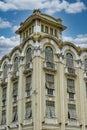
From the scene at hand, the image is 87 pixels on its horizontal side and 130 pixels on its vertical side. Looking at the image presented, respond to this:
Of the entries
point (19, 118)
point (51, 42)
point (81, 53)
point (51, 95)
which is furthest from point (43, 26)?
point (19, 118)

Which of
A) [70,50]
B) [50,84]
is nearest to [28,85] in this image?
[50,84]

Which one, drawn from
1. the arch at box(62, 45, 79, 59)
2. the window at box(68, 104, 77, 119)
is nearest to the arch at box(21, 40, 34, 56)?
the arch at box(62, 45, 79, 59)

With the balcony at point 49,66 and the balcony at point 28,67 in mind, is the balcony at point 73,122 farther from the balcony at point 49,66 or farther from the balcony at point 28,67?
the balcony at point 28,67

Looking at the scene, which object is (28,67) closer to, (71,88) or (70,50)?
(71,88)

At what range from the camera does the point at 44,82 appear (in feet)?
116

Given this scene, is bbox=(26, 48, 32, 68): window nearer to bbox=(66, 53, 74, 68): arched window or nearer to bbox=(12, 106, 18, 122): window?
bbox=(66, 53, 74, 68): arched window

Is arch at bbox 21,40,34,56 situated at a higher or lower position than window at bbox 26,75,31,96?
higher

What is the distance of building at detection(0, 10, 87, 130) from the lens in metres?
34.3

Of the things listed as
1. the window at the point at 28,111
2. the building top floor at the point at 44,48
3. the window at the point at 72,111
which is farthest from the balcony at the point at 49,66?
the window at the point at 72,111

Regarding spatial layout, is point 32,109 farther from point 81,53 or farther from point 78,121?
point 81,53

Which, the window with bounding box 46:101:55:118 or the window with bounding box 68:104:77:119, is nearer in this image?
the window with bounding box 46:101:55:118

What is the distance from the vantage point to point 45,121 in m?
33.3

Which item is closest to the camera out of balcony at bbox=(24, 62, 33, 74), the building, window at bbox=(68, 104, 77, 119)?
the building

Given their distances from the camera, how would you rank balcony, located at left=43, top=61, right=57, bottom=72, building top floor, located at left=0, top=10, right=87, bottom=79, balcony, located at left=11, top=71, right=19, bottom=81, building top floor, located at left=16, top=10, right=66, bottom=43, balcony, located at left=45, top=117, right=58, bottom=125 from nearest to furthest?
balcony, located at left=45, top=117, right=58, bottom=125, balcony, located at left=43, top=61, right=57, bottom=72, building top floor, located at left=0, top=10, right=87, bottom=79, balcony, located at left=11, top=71, right=19, bottom=81, building top floor, located at left=16, top=10, right=66, bottom=43
